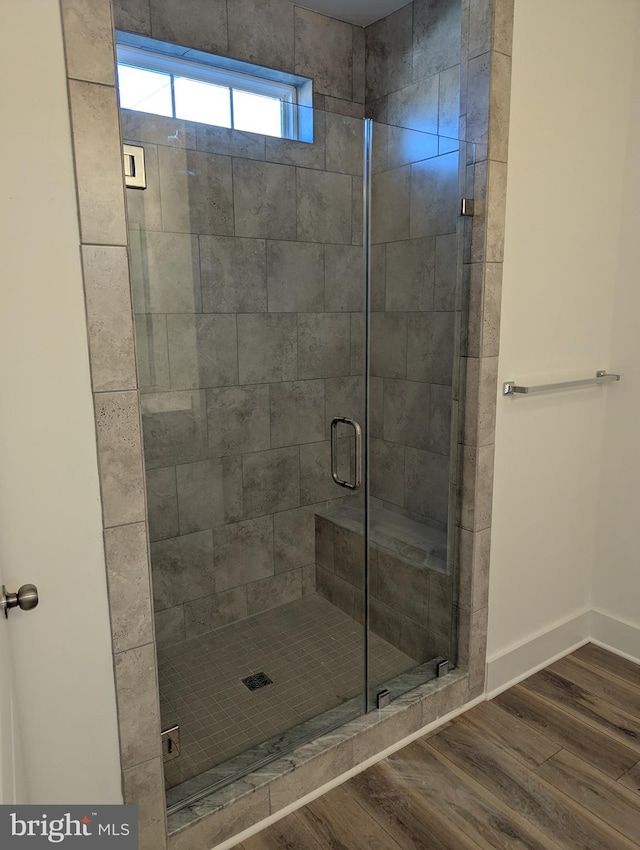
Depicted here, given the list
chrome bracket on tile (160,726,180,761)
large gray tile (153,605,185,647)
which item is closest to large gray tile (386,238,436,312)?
large gray tile (153,605,185,647)

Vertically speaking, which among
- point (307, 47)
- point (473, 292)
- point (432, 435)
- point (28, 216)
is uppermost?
point (307, 47)

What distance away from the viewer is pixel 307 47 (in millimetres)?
2654

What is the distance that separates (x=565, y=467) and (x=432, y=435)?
62 centimetres

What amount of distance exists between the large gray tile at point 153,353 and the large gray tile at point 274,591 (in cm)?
92

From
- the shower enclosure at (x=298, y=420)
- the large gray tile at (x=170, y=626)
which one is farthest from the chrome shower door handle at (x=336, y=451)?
the large gray tile at (x=170, y=626)

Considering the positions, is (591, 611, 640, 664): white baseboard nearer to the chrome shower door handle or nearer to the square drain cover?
the chrome shower door handle

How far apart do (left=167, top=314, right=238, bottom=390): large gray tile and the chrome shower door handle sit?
15.5 inches

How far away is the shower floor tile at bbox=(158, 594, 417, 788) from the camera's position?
1.78 m

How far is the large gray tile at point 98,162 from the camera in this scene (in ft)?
3.83

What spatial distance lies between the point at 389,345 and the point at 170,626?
4.06ft

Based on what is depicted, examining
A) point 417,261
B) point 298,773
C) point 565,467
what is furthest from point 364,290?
point 298,773

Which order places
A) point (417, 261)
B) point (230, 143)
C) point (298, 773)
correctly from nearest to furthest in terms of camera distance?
point (298, 773), point (230, 143), point (417, 261)

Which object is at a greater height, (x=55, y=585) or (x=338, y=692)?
(x=55, y=585)

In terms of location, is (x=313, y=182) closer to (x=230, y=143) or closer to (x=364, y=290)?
(x=230, y=143)
